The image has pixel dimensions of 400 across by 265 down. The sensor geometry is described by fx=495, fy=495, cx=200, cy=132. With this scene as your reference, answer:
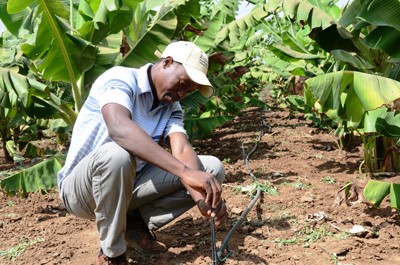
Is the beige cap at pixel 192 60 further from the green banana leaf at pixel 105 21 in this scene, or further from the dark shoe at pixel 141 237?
the green banana leaf at pixel 105 21

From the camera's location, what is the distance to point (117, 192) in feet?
8.73

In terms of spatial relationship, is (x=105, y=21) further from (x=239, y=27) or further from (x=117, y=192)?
(x=239, y=27)

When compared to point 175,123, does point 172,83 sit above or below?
above

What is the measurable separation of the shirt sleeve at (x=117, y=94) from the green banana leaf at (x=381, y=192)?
6.13 feet

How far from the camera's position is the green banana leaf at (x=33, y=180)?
4.45 metres

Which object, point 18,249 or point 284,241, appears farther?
point 18,249

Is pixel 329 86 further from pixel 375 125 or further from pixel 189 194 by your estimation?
pixel 189 194

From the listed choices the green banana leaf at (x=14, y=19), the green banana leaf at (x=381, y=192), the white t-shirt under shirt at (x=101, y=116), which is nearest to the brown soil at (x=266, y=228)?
the green banana leaf at (x=381, y=192)

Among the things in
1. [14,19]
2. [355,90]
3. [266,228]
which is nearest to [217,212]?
[266,228]

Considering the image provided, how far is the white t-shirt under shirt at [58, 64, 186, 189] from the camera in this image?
282cm

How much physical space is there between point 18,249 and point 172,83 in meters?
1.94

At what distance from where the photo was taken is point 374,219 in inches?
Result: 150

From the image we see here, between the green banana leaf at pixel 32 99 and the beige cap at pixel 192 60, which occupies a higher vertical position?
the beige cap at pixel 192 60

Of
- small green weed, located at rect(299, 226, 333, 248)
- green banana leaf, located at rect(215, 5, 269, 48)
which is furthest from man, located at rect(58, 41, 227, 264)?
green banana leaf, located at rect(215, 5, 269, 48)
